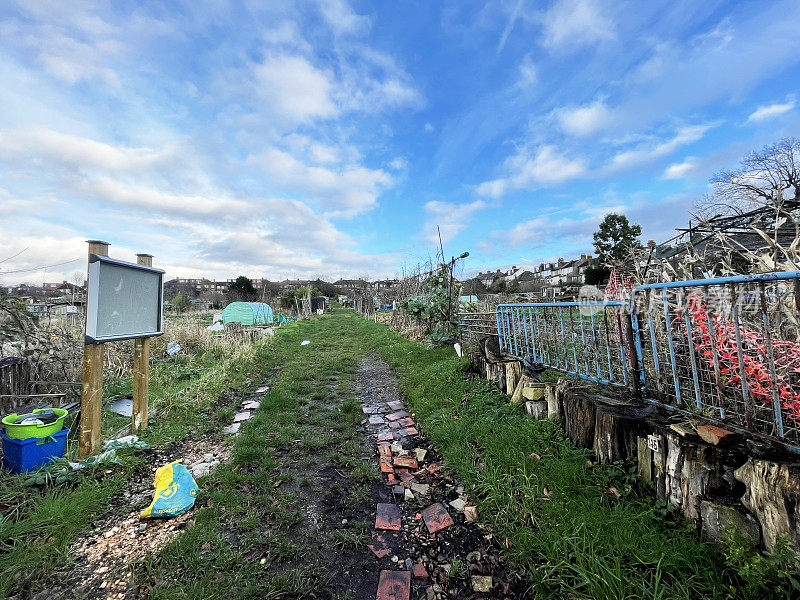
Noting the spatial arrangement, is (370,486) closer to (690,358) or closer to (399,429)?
(399,429)

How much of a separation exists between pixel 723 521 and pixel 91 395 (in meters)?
5.45

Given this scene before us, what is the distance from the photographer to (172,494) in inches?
107

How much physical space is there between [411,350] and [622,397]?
19.2 ft

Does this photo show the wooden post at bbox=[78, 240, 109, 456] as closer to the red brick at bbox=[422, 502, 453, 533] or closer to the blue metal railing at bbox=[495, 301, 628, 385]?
the red brick at bbox=[422, 502, 453, 533]

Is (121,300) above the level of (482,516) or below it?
above

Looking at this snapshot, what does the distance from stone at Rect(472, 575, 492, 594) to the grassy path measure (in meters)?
0.22

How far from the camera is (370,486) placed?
3084 millimetres

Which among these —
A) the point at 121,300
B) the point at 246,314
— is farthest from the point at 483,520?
the point at 246,314

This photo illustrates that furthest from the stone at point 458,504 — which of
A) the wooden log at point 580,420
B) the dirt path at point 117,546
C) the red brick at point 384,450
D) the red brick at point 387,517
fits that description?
the dirt path at point 117,546

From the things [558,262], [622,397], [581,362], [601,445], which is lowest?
[601,445]

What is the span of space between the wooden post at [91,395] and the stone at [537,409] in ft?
15.6

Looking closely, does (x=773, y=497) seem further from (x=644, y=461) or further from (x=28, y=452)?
(x=28, y=452)

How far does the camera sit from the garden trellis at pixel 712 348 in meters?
1.88

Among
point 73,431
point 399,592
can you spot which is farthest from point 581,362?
point 73,431
